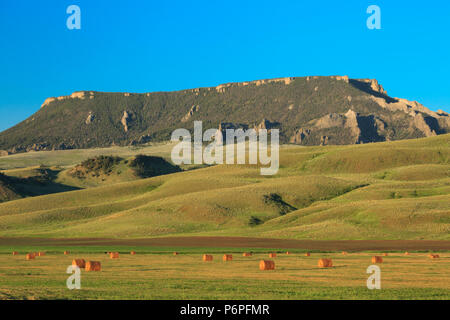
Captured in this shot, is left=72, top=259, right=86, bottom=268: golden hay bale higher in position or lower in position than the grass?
higher

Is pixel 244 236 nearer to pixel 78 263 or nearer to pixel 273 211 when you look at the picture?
pixel 273 211

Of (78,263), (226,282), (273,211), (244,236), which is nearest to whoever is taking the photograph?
(226,282)

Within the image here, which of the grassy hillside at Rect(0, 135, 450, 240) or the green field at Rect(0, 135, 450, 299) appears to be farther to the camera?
the grassy hillside at Rect(0, 135, 450, 240)

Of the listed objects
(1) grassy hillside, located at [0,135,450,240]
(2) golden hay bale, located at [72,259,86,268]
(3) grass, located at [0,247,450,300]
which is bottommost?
(3) grass, located at [0,247,450,300]

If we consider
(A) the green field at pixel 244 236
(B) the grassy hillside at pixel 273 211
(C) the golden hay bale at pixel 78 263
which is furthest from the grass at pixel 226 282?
(B) the grassy hillside at pixel 273 211

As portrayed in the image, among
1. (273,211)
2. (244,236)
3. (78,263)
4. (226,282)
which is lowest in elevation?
(226,282)

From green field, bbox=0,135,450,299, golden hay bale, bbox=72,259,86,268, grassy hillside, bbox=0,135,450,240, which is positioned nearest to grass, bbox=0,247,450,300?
green field, bbox=0,135,450,299

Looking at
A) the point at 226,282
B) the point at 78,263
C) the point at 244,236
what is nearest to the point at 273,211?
the point at 244,236

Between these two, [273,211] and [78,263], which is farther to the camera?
[273,211]

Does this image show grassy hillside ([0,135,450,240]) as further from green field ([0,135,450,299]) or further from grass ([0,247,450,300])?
grass ([0,247,450,300])

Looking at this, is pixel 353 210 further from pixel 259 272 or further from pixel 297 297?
pixel 297 297
